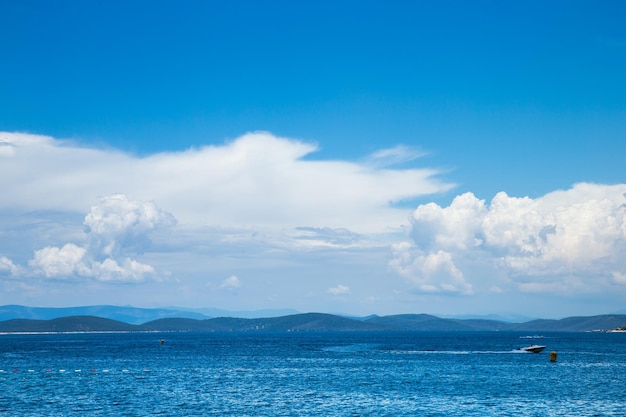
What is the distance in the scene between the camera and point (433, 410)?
90.3 m

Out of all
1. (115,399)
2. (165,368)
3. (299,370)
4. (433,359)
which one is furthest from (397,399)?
(433,359)

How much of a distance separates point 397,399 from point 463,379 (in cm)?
3305

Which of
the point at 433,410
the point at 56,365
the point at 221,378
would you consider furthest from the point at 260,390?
the point at 56,365

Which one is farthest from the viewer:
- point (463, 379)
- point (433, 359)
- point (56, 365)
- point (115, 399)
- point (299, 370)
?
point (433, 359)

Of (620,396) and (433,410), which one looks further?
(620,396)

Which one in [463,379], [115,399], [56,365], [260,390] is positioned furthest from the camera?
[56,365]

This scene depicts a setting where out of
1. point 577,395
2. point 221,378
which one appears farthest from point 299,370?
point 577,395

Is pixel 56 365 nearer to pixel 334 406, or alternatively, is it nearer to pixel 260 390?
pixel 260 390

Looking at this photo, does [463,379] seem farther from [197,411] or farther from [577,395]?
[197,411]

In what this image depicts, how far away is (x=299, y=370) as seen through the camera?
151 meters

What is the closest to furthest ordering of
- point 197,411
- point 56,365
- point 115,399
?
point 197,411, point 115,399, point 56,365

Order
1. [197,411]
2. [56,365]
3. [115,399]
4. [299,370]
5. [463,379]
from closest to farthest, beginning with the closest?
1. [197,411]
2. [115,399]
3. [463,379]
4. [299,370]
5. [56,365]

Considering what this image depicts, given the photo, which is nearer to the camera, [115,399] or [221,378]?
[115,399]

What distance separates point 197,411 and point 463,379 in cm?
5978
